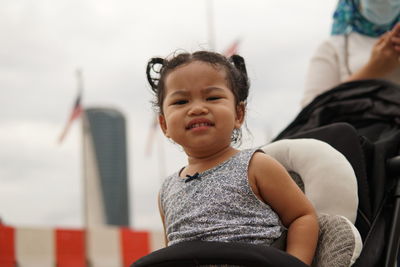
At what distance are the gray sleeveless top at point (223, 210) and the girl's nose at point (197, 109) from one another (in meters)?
0.20

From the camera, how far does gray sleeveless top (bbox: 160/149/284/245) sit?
1826 mm

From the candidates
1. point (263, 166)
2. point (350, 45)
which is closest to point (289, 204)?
point (263, 166)

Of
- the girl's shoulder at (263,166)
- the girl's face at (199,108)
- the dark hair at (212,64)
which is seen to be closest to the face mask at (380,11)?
the dark hair at (212,64)

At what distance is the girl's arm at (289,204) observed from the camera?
1833mm

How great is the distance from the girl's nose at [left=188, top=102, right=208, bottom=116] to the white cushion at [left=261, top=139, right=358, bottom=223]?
0.46m

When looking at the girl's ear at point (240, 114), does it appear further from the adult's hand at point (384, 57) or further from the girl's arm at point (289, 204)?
the adult's hand at point (384, 57)

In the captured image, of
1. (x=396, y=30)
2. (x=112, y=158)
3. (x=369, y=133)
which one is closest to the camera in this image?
(x=369, y=133)

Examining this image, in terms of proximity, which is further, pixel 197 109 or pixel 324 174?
pixel 324 174

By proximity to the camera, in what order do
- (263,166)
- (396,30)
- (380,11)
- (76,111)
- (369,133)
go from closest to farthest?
(263,166), (369,133), (396,30), (380,11), (76,111)

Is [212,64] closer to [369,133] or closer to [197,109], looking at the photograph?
[197,109]

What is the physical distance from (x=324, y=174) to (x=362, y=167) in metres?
0.17

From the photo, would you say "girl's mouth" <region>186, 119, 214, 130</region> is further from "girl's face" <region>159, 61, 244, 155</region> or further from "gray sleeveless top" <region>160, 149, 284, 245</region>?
"gray sleeveless top" <region>160, 149, 284, 245</region>

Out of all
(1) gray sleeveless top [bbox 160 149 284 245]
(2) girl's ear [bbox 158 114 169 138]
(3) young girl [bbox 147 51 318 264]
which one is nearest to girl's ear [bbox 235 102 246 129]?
(3) young girl [bbox 147 51 318 264]

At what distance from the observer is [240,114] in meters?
2.15
